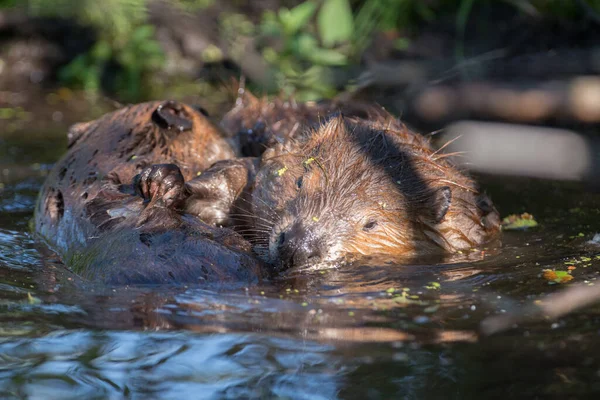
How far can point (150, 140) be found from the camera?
5.19 metres

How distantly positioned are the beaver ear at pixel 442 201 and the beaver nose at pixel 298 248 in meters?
0.76

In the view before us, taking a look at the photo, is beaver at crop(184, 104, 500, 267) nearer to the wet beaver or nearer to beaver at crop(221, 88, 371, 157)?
the wet beaver

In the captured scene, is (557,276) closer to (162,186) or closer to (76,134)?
(162,186)

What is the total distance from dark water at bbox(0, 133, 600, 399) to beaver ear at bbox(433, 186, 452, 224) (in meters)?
0.33

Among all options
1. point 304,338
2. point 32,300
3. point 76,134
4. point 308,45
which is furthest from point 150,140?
point 308,45

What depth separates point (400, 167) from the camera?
4629 millimetres

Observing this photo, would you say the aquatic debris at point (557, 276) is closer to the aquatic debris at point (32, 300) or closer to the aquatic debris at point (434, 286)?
the aquatic debris at point (434, 286)

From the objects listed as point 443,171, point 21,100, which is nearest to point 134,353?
point 443,171

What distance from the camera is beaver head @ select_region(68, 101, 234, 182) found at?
5021 millimetres

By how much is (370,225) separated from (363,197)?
5.7 inches

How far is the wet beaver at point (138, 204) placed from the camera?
383cm

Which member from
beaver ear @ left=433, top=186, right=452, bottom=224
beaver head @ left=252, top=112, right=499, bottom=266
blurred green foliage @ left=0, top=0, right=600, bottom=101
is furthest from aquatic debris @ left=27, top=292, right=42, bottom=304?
blurred green foliage @ left=0, top=0, right=600, bottom=101

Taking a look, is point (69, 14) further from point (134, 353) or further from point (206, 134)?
point (134, 353)

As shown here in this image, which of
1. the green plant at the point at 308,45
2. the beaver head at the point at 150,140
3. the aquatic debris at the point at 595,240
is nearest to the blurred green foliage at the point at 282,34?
the green plant at the point at 308,45
